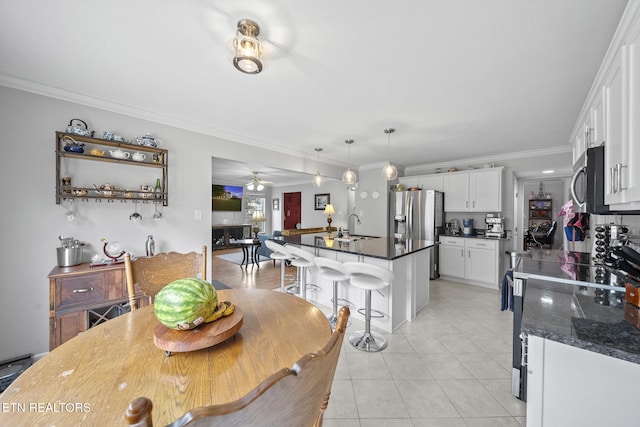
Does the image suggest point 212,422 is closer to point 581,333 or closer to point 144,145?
point 581,333

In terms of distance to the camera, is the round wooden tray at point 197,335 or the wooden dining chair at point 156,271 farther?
the wooden dining chair at point 156,271

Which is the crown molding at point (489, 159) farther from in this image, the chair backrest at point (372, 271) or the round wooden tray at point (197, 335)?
the round wooden tray at point (197, 335)

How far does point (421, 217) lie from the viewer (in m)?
4.89

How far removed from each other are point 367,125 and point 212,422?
321 centimetres

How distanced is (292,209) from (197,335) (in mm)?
8096

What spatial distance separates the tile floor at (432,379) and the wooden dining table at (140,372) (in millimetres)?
1054

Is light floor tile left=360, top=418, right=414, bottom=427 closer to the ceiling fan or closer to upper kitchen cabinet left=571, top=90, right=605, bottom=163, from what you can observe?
upper kitchen cabinet left=571, top=90, right=605, bottom=163

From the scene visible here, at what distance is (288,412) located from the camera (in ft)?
1.64

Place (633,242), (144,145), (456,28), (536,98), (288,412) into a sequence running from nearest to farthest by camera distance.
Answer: (288,412) → (456,28) → (633,242) → (536,98) → (144,145)

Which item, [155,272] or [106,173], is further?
[106,173]

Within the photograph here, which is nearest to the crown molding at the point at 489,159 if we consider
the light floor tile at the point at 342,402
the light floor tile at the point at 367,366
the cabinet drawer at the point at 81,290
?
the light floor tile at the point at 367,366

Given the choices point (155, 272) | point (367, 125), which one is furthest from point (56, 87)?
point (367, 125)

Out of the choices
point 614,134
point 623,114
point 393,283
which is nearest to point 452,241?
point 393,283

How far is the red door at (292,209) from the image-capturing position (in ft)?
28.6
